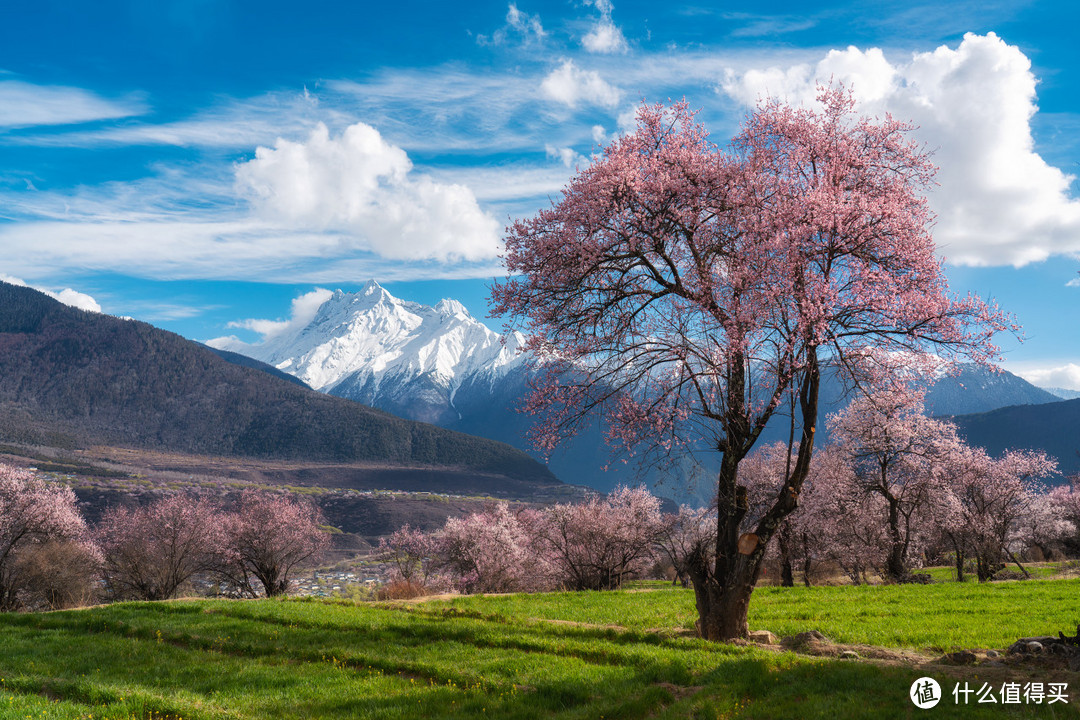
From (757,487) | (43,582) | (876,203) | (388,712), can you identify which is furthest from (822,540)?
(43,582)

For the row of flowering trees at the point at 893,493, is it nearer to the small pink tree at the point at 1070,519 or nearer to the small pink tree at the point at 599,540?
the small pink tree at the point at 599,540

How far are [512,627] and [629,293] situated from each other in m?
9.79

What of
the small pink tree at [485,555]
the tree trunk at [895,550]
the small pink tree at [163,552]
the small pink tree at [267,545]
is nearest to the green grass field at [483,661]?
the tree trunk at [895,550]

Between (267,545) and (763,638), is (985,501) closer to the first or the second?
(763,638)

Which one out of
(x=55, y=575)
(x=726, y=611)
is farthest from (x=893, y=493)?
(x=55, y=575)

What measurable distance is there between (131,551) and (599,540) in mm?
33266

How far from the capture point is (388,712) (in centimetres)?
974

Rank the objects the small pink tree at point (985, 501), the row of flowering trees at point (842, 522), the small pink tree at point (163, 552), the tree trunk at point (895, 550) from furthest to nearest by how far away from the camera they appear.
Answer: the small pink tree at point (163, 552)
the small pink tree at point (985, 501)
the row of flowering trees at point (842, 522)
the tree trunk at point (895, 550)

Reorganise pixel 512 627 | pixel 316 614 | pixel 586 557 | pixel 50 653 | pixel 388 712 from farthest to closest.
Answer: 1. pixel 586 557
2. pixel 316 614
3. pixel 512 627
4. pixel 50 653
5. pixel 388 712

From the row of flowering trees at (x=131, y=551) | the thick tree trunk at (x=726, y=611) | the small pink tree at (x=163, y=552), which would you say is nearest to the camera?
the thick tree trunk at (x=726, y=611)

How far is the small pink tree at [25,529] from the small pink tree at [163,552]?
2.61 meters

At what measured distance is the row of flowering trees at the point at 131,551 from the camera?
43.8 metres

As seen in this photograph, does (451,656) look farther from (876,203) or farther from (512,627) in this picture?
(876,203)

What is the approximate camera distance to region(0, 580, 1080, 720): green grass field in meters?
9.84
